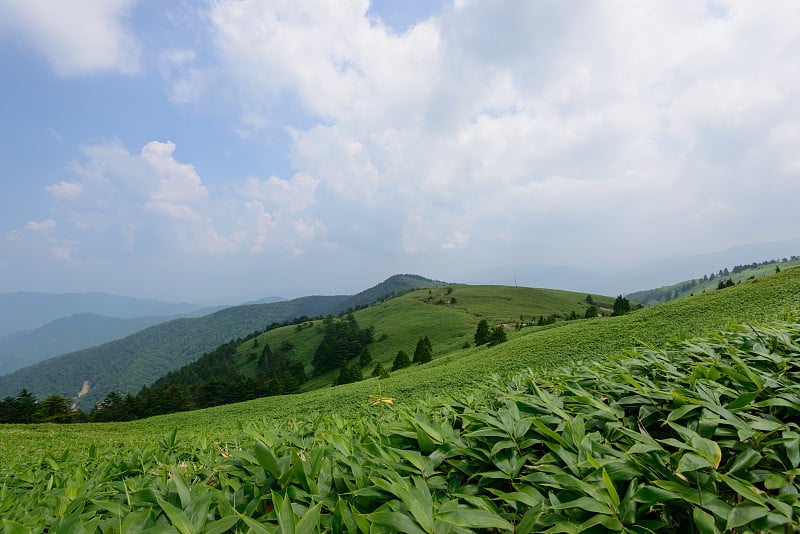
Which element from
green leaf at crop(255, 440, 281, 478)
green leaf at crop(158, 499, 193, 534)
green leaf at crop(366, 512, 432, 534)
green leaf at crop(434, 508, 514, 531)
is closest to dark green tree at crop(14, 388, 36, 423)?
green leaf at crop(255, 440, 281, 478)

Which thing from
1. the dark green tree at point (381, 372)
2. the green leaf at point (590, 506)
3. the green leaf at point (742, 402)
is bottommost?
the dark green tree at point (381, 372)

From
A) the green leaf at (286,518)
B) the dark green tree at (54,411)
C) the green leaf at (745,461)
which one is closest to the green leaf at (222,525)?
the green leaf at (286,518)

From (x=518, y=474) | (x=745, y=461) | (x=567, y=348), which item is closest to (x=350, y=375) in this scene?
(x=567, y=348)

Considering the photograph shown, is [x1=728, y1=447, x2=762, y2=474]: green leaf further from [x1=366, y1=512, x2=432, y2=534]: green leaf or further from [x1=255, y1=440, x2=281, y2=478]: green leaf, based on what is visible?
[x1=255, y1=440, x2=281, y2=478]: green leaf

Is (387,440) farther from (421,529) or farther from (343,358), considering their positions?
(343,358)

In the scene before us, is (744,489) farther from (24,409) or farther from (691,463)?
(24,409)

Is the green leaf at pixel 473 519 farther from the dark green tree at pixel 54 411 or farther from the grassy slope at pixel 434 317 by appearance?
the dark green tree at pixel 54 411

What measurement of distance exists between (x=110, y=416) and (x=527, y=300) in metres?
113

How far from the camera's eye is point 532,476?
1646 mm

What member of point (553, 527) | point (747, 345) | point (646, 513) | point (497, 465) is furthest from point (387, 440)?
point (747, 345)

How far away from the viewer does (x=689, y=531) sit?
1.43 meters

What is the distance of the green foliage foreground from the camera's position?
55.3 inches

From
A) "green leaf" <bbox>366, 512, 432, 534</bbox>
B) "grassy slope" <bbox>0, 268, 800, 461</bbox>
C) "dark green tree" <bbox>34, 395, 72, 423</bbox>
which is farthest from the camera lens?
"dark green tree" <bbox>34, 395, 72, 423</bbox>

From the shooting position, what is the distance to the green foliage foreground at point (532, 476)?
141 cm
